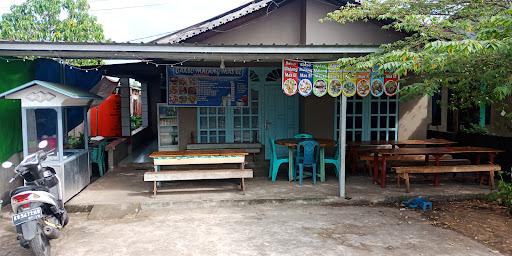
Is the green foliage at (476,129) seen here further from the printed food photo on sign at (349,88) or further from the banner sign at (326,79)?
the printed food photo on sign at (349,88)

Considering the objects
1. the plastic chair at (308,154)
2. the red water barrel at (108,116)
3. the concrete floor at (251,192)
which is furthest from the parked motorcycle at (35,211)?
the red water barrel at (108,116)

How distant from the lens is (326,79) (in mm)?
6590

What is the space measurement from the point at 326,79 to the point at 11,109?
5.20 m

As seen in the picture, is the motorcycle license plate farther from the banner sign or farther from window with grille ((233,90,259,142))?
window with grille ((233,90,259,142))

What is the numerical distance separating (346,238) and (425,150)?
3612 mm

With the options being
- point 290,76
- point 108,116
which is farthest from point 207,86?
point 108,116

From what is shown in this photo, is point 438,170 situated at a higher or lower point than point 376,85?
lower

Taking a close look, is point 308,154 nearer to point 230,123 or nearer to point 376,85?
point 376,85

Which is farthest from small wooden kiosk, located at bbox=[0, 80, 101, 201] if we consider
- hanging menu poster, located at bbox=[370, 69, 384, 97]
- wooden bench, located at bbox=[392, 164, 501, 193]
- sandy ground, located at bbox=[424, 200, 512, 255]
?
sandy ground, located at bbox=[424, 200, 512, 255]

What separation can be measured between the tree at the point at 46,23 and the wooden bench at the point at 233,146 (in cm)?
1263

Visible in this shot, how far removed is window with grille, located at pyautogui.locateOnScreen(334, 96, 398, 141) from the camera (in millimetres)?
10039

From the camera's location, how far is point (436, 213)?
244 inches

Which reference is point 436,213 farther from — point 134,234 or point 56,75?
point 56,75

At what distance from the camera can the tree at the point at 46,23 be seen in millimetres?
18828
